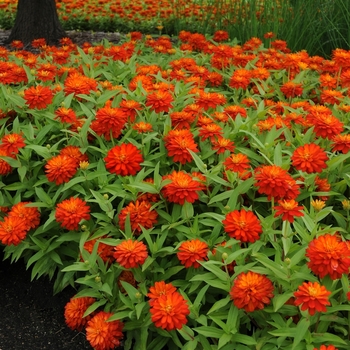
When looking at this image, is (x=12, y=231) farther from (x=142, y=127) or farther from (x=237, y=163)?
(x=237, y=163)

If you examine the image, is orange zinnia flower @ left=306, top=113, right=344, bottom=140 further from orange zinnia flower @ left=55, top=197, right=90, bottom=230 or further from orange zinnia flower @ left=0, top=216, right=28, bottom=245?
orange zinnia flower @ left=0, top=216, right=28, bottom=245

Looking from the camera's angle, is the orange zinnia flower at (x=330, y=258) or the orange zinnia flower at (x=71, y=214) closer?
the orange zinnia flower at (x=330, y=258)

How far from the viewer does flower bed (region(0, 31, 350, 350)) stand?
151 centimetres

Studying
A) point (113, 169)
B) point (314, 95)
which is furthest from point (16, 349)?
point (314, 95)

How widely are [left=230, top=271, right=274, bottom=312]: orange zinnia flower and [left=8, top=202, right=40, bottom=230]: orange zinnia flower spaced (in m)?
0.85

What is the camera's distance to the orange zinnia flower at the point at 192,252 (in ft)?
5.17

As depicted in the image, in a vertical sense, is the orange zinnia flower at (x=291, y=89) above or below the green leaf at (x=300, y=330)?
above

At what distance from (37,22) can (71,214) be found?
417 centimetres

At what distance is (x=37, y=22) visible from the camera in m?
5.41

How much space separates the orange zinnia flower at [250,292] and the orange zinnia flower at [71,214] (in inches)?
23.1

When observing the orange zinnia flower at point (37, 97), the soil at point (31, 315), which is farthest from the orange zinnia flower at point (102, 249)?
the orange zinnia flower at point (37, 97)

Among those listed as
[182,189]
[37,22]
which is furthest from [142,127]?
[37,22]

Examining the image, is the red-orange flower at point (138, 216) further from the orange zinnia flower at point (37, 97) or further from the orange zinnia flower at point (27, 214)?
the orange zinnia flower at point (37, 97)

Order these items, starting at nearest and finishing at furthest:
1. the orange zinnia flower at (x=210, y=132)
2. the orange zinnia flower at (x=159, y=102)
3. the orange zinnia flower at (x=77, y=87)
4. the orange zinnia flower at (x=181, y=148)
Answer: the orange zinnia flower at (x=181, y=148), the orange zinnia flower at (x=210, y=132), the orange zinnia flower at (x=159, y=102), the orange zinnia flower at (x=77, y=87)
